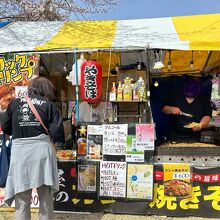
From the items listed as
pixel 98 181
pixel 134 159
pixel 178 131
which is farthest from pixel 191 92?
pixel 98 181

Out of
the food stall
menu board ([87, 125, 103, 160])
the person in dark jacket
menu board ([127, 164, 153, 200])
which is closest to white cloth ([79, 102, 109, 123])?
the food stall

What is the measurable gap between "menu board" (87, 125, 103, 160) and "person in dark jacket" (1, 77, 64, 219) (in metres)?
1.35

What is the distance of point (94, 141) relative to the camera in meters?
5.45

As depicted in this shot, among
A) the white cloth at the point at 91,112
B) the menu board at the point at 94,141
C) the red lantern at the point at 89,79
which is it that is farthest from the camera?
the white cloth at the point at 91,112

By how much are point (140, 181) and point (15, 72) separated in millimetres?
2490

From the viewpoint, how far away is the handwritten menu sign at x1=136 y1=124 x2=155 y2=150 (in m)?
5.29

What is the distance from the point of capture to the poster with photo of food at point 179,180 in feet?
17.3

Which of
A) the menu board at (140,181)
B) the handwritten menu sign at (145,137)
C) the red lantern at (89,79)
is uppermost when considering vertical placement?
the red lantern at (89,79)

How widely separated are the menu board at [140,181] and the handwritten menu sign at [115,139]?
11.3 inches

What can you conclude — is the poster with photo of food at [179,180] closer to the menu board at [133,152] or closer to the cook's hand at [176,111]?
the menu board at [133,152]

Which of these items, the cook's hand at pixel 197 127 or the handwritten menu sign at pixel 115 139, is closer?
the handwritten menu sign at pixel 115 139

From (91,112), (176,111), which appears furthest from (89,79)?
(91,112)

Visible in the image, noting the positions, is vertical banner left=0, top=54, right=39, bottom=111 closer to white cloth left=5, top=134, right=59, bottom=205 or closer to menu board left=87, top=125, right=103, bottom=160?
menu board left=87, top=125, right=103, bottom=160

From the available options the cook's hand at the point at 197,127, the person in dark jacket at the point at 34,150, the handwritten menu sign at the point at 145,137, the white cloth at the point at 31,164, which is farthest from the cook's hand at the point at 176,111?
the white cloth at the point at 31,164
